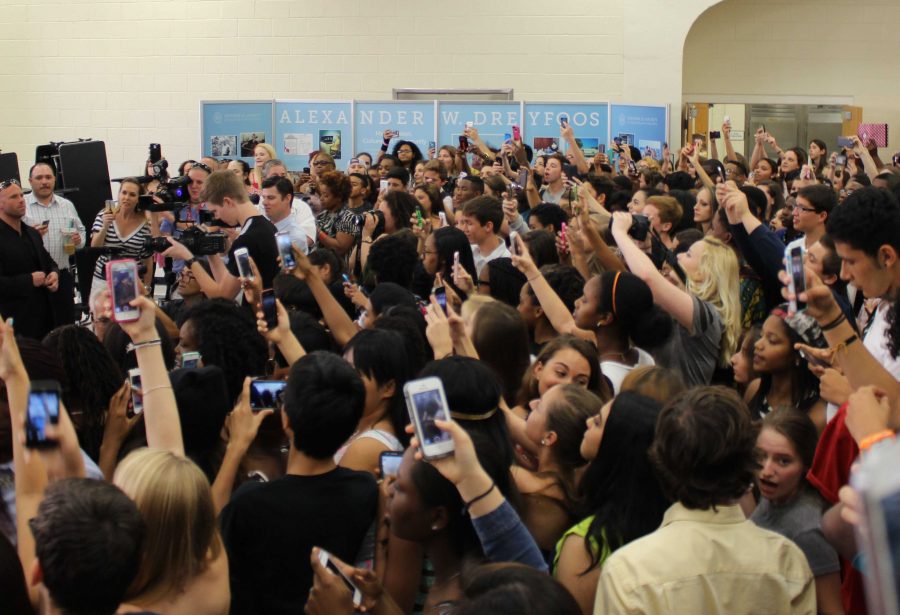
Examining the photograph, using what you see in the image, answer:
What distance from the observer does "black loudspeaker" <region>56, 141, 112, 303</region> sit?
8.89m

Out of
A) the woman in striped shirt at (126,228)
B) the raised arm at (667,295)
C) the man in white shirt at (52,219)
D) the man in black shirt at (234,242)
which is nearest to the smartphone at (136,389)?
the raised arm at (667,295)

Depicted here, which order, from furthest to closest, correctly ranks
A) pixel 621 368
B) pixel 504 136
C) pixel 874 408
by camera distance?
pixel 504 136 → pixel 621 368 → pixel 874 408

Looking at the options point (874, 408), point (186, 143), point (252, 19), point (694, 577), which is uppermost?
point (252, 19)

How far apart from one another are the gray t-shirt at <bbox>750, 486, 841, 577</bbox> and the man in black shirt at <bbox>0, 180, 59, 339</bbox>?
4719 millimetres

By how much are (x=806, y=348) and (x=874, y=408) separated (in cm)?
51

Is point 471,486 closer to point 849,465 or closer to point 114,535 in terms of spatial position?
point 114,535

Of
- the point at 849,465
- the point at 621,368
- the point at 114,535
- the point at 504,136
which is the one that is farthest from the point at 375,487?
the point at 504,136

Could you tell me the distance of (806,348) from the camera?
2543 millimetres

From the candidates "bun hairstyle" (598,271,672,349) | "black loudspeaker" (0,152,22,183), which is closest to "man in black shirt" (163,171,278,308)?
"bun hairstyle" (598,271,672,349)

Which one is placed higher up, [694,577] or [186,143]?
[186,143]

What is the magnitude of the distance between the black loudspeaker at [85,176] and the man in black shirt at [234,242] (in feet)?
12.7

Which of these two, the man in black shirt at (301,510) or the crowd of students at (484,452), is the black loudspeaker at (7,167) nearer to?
the crowd of students at (484,452)

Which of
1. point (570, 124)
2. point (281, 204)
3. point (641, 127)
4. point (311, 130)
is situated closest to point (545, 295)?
point (281, 204)

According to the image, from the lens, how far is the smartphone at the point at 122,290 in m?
2.51
